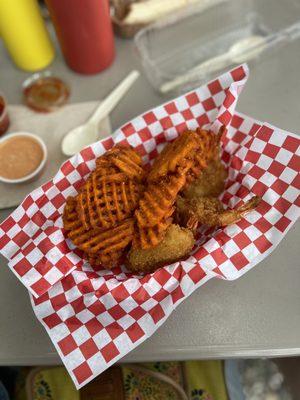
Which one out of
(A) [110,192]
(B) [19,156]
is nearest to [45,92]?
(B) [19,156]

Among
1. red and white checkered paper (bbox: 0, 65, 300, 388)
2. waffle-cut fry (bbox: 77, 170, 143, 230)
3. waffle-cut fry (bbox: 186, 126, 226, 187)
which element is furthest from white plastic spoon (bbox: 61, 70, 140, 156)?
waffle-cut fry (bbox: 186, 126, 226, 187)

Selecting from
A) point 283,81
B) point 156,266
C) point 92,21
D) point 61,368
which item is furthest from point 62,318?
point 283,81

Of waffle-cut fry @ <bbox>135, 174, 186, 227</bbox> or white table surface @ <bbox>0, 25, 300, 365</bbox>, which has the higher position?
waffle-cut fry @ <bbox>135, 174, 186, 227</bbox>

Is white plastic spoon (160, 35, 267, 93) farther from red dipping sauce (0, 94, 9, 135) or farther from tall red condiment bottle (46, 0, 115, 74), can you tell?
red dipping sauce (0, 94, 9, 135)

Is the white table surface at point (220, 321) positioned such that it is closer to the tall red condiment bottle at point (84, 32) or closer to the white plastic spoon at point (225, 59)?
the white plastic spoon at point (225, 59)

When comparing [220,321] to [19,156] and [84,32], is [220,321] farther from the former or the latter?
[84,32]
